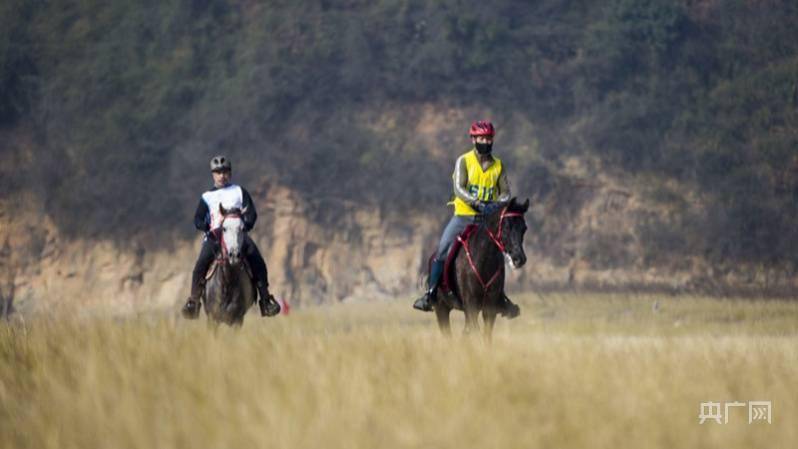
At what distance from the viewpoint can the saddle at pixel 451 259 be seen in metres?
19.2

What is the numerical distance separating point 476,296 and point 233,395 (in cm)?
721

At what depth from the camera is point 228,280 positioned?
19.5m

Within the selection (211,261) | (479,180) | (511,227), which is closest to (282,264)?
(211,261)

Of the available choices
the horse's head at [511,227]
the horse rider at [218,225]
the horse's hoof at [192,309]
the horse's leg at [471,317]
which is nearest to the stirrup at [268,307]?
the horse rider at [218,225]

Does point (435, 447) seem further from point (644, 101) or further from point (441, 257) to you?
point (644, 101)

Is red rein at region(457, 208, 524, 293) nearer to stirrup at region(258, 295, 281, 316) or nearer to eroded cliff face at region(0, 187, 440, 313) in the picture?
stirrup at region(258, 295, 281, 316)

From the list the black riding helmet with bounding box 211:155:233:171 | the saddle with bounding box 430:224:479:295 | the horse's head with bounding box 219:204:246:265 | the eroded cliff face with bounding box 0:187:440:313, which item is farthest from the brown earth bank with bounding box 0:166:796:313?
the horse's head with bounding box 219:204:246:265

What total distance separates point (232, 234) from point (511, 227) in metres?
3.01

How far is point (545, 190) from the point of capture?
53.0 m

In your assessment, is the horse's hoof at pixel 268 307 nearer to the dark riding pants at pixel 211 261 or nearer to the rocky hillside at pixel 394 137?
the dark riding pants at pixel 211 261

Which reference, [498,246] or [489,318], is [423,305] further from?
[498,246]

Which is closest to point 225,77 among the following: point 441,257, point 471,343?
point 441,257

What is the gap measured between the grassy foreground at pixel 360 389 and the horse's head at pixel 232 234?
1.97 m

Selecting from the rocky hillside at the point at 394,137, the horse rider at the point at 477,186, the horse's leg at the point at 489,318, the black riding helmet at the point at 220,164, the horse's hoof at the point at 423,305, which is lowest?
the horse's leg at the point at 489,318
